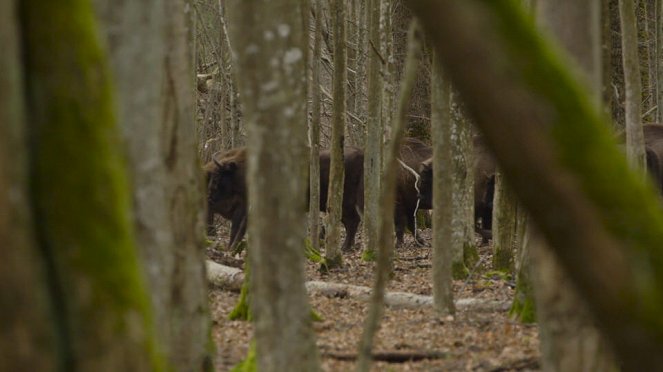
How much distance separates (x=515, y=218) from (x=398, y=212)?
8.36 metres

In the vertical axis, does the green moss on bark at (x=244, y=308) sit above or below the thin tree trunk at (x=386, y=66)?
below

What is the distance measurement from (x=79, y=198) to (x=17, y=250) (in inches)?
12.9

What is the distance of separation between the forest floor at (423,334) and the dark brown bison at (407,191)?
8.20 meters

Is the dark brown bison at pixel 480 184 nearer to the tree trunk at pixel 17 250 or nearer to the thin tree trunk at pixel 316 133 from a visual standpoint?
Result: the thin tree trunk at pixel 316 133

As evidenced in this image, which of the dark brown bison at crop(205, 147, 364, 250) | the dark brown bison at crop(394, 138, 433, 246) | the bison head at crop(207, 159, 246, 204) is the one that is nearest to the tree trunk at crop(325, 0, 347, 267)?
the dark brown bison at crop(205, 147, 364, 250)

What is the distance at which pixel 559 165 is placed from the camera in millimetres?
3387

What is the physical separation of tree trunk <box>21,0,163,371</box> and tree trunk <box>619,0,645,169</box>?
9.69m

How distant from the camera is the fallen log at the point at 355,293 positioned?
12.4 m

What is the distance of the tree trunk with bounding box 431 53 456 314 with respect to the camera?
11.6 meters

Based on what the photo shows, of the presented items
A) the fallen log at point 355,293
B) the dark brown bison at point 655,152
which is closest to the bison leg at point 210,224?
the fallen log at point 355,293

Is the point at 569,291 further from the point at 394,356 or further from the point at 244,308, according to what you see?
the point at 244,308

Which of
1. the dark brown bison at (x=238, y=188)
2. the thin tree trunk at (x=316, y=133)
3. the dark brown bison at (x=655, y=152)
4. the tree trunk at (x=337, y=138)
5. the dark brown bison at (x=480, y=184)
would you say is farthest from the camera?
the dark brown bison at (x=238, y=188)

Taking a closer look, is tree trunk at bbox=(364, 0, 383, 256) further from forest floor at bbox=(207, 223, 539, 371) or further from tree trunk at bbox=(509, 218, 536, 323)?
tree trunk at bbox=(509, 218, 536, 323)

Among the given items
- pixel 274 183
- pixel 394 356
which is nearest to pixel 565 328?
pixel 274 183
